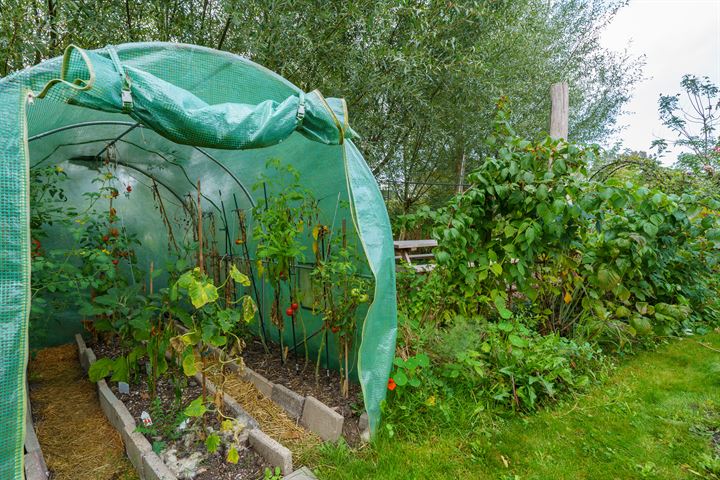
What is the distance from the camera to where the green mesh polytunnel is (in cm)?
115

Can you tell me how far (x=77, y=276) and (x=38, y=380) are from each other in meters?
1.29

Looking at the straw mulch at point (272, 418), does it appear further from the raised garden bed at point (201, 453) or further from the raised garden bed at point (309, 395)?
the raised garden bed at point (201, 453)

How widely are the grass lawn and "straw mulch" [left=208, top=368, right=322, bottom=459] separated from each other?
0.39ft

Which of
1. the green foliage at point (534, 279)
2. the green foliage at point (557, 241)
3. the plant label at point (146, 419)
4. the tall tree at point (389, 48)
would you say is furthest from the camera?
the tall tree at point (389, 48)

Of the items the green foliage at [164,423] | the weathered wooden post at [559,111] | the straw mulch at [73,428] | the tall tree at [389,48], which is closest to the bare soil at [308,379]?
the green foliage at [164,423]

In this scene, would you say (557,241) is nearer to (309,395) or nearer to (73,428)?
(309,395)

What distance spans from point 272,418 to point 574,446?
173 cm

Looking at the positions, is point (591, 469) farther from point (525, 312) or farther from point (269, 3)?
point (269, 3)

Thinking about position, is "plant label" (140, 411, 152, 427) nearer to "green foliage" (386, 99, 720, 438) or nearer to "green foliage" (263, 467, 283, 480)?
"green foliage" (263, 467, 283, 480)

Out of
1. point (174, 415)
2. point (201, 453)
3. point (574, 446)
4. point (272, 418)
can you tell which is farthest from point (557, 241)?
point (174, 415)

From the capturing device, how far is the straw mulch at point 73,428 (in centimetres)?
193

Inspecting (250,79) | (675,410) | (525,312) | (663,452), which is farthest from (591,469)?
(250,79)

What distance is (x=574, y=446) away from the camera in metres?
1.99

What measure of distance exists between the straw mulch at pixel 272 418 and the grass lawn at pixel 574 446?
12 cm
